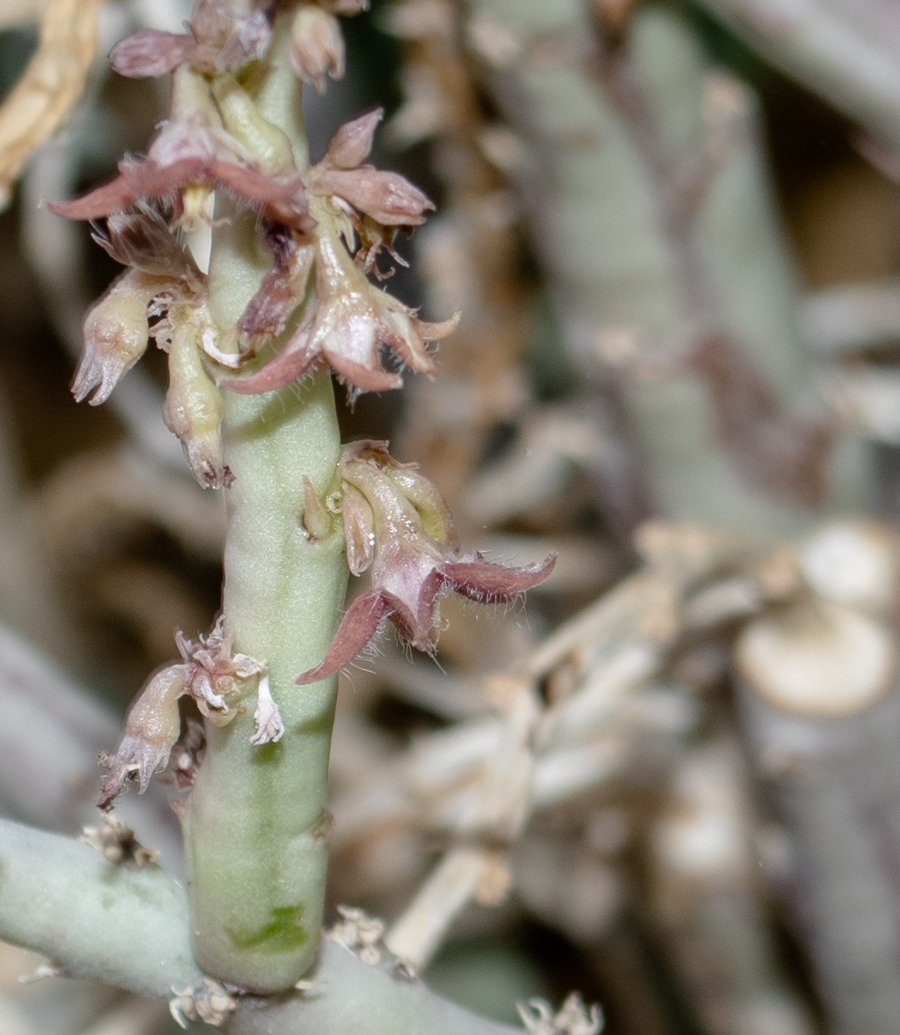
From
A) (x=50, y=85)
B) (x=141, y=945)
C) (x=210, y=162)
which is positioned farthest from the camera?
(x=50, y=85)

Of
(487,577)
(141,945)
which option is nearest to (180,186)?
(487,577)

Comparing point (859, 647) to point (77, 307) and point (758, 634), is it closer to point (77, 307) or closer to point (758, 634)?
point (758, 634)

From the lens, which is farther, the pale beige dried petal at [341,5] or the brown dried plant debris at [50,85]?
the brown dried plant debris at [50,85]

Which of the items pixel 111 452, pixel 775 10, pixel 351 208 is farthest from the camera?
pixel 111 452

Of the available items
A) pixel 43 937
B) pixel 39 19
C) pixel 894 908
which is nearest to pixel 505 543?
pixel 894 908

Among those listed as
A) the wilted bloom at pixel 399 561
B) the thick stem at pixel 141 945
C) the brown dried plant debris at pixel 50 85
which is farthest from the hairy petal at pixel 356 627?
the brown dried plant debris at pixel 50 85

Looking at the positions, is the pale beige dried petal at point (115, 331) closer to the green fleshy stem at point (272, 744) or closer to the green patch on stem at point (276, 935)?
the green fleshy stem at point (272, 744)

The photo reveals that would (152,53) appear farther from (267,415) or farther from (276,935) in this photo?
(276,935)
